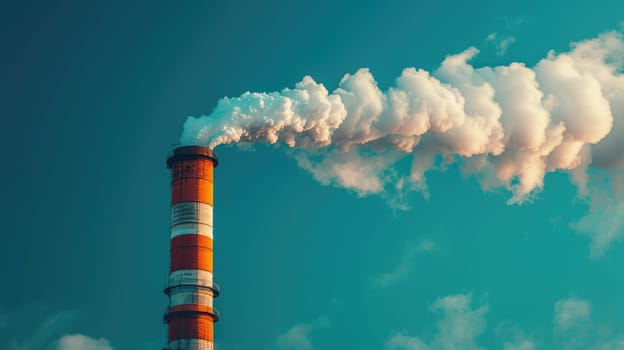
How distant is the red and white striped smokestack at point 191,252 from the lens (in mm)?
80125

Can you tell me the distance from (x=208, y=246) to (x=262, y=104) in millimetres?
8582

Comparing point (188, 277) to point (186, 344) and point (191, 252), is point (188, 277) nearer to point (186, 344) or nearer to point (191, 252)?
point (191, 252)

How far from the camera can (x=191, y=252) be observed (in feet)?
265

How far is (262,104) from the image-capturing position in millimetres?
81312

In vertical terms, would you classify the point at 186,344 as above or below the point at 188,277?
below

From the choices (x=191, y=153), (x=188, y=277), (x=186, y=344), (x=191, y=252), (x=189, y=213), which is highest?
(x=191, y=153)

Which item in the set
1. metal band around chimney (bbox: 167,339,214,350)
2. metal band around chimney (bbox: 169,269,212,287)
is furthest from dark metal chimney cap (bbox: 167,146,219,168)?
metal band around chimney (bbox: 167,339,214,350)

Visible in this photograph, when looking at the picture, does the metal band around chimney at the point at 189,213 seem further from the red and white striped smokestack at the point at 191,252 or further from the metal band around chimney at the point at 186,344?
the metal band around chimney at the point at 186,344

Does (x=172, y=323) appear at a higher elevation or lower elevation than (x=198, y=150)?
lower

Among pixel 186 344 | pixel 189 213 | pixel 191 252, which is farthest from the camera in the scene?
pixel 189 213

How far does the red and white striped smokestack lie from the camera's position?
8012 cm

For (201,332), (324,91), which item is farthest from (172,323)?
(324,91)

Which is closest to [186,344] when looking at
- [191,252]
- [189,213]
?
[191,252]

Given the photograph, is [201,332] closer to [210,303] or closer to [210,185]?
[210,303]
